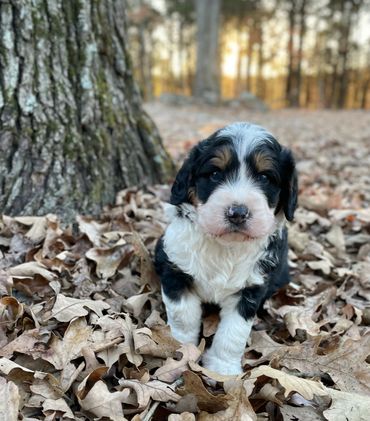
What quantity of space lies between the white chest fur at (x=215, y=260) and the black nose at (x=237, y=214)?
1.47 feet

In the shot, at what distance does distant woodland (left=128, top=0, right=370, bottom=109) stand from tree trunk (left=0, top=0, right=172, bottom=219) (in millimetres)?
20098

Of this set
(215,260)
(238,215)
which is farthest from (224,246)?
(238,215)

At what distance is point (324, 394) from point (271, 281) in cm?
104

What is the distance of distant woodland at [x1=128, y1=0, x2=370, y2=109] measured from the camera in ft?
80.7

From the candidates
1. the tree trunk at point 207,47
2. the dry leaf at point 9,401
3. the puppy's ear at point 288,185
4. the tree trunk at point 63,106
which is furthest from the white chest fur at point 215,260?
the tree trunk at point 207,47

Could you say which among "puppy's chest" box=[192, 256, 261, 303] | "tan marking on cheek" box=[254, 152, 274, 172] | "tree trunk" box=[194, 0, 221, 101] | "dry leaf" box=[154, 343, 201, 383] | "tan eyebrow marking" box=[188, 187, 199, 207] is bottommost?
"dry leaf" box=[154, 343, 201, 383]

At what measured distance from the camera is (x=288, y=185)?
3312mm

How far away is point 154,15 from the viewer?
31750 millimetres

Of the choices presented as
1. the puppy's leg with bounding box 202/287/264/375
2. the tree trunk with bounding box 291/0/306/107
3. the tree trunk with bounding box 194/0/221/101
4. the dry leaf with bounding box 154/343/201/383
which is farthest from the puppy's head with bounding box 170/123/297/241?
the tree trunk with bounding box 291/0/306/107

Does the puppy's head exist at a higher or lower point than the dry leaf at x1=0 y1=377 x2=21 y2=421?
higher

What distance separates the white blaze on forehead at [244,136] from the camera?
3.09 meters

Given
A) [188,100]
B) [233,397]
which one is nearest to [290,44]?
[188,100]

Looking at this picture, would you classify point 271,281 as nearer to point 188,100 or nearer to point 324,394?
point 324,394

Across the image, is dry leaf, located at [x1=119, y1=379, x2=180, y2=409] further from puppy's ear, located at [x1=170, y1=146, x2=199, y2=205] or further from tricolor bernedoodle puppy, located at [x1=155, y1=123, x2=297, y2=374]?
puppy's ear, located at [x1=170, y1=146, x2=199, y2=205]
